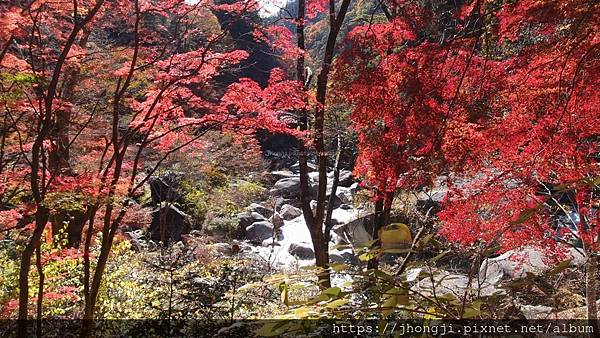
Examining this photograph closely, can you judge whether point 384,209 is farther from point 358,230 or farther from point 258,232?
point 258,232

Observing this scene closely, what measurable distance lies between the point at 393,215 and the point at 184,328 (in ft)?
22.3

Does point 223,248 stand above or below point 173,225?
below

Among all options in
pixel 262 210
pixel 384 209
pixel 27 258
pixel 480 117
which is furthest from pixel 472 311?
pixel 262 210

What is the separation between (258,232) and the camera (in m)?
16.5

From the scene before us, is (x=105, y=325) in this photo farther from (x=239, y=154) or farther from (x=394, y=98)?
(x=239, y=154)

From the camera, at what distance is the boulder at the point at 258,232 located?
16438 millimetres

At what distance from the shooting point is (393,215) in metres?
10.9

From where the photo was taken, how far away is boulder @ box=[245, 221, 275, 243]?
16.4 meters

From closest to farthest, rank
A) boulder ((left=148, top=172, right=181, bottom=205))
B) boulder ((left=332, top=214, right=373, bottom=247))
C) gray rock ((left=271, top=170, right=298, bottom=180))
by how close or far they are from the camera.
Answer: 1. boulder ((left=332, top=214, right=373, bottom=247))
2. boulder ((left=148, top=172, right=181, bottom=205))
3. gray rock ((left=271, top=170, right=298, bottom=180))

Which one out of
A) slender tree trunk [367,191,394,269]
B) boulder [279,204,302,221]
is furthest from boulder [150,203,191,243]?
slender tree trunk [367,191,394,269]

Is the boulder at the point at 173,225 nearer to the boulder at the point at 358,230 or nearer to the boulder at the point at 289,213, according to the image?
the boulder at the point at 289,213

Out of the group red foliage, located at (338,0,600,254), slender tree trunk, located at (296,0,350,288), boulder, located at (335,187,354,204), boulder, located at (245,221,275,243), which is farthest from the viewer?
boulder, located at (335,187,354,204)

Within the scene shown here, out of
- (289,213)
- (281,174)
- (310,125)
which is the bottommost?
(289,213)

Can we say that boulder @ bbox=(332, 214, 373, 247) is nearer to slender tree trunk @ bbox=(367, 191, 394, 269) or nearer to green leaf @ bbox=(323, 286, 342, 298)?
slender tree trunk @ bbox=(367, 191, 394, 269)
